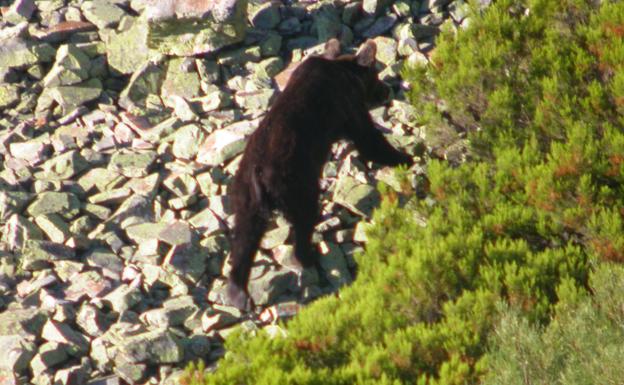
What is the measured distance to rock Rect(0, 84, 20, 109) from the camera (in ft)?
31.6

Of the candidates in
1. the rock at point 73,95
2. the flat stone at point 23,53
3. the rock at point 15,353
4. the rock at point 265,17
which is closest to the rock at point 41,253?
the rock at point 15,353

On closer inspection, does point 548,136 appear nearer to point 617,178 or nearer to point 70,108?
point 617,178

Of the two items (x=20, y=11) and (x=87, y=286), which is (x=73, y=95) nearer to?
(x=20, y=11)

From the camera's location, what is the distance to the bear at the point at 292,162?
7578 mm

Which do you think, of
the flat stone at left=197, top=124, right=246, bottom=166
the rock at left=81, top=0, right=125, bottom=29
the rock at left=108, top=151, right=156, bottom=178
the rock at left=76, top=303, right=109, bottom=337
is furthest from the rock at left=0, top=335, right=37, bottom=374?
the rock at left=81, top=0, right=125, bottom=29

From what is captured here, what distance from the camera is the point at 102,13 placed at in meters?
10.3

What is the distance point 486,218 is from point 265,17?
13.5 ft

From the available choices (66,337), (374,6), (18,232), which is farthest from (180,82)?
(66,337)

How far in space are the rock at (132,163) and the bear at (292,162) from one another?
1.14 metres

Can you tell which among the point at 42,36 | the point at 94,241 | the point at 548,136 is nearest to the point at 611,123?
the point at 548,136

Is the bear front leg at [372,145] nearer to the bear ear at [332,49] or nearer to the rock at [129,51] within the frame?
the bear ear at [332,49]

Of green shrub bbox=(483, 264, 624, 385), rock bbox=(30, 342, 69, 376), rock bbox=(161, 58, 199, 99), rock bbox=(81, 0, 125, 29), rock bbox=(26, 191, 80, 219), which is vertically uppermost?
green shrub bbox=(483, 264, 624, 385)

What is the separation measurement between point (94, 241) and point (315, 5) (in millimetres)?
3203

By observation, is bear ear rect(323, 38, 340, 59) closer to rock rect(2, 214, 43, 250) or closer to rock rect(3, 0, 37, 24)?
rock rect(2, 214, 43, 250)
